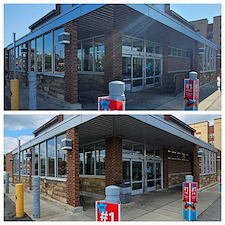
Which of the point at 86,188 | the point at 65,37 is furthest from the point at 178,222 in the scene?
the point at 65,37

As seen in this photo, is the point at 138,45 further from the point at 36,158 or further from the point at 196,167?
the point at 36,158

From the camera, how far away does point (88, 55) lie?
12.6 meters

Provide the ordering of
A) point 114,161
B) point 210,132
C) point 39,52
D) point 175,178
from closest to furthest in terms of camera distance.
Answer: point 114,161 < point 39,52 < point 175,178 < point 210,132

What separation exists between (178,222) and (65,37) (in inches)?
252

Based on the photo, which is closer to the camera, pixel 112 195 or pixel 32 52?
pixel 112 195

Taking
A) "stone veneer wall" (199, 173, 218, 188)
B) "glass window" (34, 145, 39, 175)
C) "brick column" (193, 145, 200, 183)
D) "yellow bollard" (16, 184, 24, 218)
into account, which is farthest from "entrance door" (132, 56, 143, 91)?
"yellow bollard" (16, 184, 24, 218)

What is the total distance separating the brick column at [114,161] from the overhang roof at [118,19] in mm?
4287

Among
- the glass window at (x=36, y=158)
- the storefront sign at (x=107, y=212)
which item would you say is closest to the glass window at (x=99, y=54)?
the glass window at (x=36, y=158)

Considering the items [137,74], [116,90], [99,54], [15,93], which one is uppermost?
[99,54]

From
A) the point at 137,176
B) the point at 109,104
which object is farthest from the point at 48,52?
the point at 109,104

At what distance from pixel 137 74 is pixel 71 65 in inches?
196

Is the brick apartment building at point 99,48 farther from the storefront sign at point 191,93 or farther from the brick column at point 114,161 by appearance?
the storefront sign at point 191,93

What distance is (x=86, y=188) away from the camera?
450 inches

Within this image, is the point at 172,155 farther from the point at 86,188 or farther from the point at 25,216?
the point at 25,216
